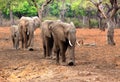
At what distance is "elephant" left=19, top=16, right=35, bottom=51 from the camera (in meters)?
20.1

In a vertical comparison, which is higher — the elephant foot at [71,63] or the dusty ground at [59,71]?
the elephant foot at [71,63]

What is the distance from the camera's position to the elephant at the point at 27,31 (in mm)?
20078

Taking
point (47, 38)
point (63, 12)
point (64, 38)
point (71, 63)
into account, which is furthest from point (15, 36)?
point (63, 12)

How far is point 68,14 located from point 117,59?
52.4m

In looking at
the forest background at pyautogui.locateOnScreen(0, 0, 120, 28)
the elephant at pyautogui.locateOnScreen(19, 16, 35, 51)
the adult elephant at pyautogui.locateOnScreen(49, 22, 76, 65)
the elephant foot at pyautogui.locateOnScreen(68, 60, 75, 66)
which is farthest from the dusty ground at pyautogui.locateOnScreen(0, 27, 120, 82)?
the forest background at pyautogui.locateOnScreen(0, 0, 120, 28)

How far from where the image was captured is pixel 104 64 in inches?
547

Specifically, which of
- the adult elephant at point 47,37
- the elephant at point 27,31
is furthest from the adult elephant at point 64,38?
the elephant at point 27,31

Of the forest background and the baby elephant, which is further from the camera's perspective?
the forest background

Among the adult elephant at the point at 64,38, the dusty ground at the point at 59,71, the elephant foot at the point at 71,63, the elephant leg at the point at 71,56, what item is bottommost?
the dusty ground at the point at 59,71

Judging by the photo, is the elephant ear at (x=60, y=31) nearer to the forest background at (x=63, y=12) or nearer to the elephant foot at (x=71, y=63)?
the elephant foot at (x=71, y=63)

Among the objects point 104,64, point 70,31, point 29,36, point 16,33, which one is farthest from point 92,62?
point 16,33

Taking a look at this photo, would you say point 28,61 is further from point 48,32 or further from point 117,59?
point 117,59

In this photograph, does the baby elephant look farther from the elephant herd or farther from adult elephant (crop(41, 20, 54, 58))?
adult elephant (crop(41, 20, 54, 58))

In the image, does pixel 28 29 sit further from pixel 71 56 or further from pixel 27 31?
pixel 71 56
